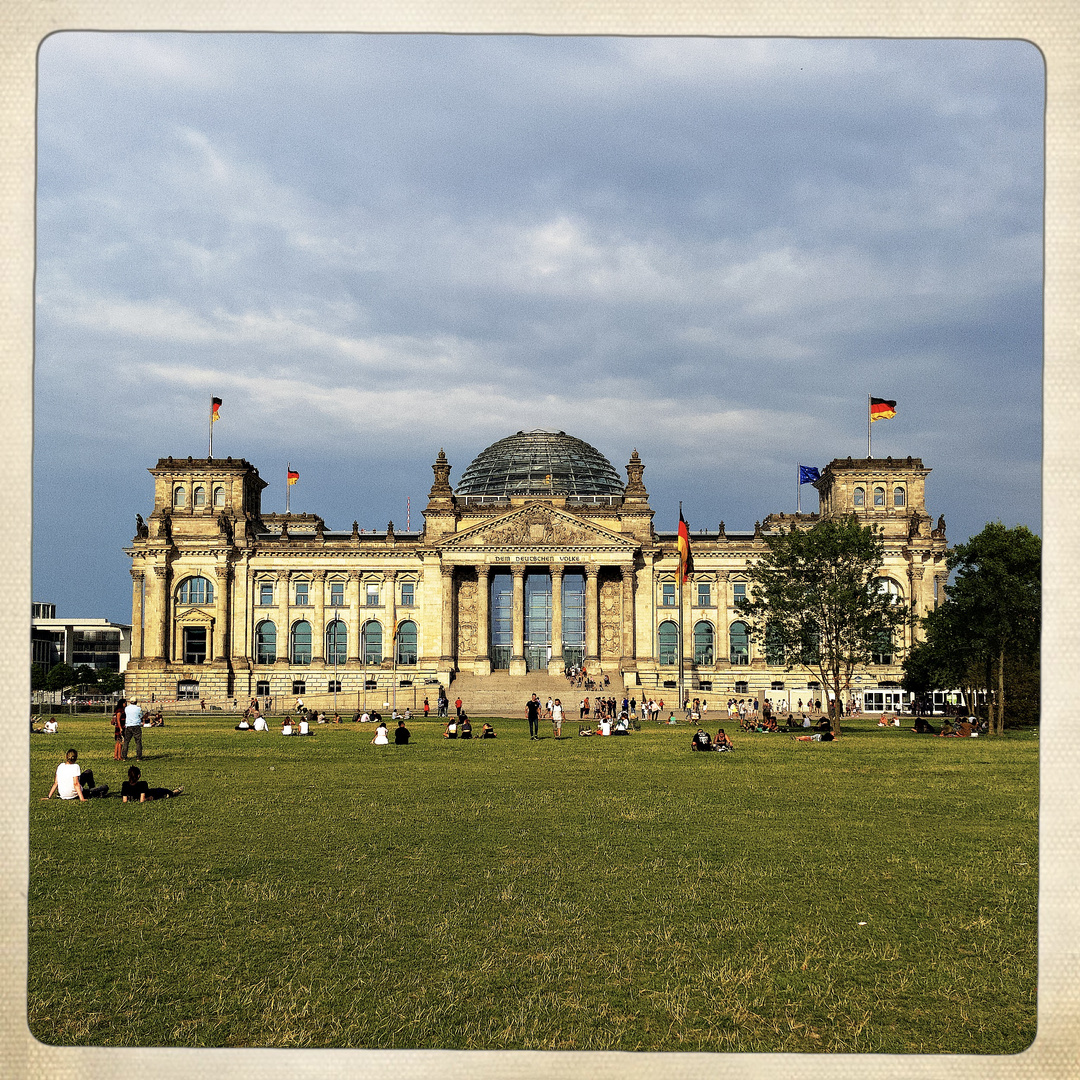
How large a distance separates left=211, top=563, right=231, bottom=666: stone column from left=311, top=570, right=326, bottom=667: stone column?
710 centimetres

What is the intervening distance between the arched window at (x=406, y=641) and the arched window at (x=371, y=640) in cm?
169

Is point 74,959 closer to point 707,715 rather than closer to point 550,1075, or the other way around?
point 550,1075

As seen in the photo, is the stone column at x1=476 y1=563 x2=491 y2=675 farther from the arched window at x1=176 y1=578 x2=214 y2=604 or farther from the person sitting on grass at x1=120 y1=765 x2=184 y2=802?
the person sitting on grass at x1=120 y1=765 x2=184 y2=802

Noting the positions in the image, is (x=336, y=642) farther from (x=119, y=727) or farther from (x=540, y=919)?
(x=540, y=919)

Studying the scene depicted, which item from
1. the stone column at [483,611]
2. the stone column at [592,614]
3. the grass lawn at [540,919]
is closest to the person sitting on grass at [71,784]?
the grass lawn at [540,919]

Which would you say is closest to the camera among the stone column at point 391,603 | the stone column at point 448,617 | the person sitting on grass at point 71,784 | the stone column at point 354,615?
the person sitting on grass at point 71,784

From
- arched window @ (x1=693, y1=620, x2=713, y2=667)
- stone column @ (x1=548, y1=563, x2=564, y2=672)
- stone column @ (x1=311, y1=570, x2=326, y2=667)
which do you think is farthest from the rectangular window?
arched window @ (x1=693, y1=620, x2=713, y2=667)

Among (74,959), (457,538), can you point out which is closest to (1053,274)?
(74,959)

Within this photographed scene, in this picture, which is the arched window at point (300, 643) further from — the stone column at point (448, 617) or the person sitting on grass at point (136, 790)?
the person sitting on grass at point (136, 790)

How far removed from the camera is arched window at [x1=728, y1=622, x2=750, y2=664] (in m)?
90.9

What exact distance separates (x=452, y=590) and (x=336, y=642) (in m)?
11.2

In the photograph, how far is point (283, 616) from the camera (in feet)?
300

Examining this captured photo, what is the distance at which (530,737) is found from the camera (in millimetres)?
41625

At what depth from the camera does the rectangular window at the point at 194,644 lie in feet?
297
